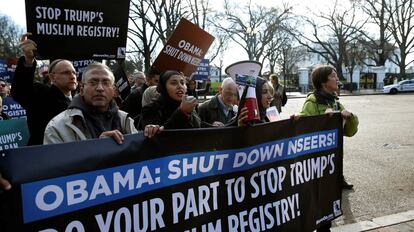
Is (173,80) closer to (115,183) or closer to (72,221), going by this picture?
(115,183)

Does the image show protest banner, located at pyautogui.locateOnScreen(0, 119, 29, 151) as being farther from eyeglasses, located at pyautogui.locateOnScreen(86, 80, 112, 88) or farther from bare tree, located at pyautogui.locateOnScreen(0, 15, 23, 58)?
bare tree, located at pyautogui.locateOnScreen(0, 15, 23, 58)

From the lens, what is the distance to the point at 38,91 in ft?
11.0

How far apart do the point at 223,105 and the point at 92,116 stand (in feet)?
6.46

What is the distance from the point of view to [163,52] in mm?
4332

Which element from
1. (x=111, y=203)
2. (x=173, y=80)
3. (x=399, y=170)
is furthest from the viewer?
(x=399, y=170)

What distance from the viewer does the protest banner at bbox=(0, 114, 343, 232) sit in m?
1.87

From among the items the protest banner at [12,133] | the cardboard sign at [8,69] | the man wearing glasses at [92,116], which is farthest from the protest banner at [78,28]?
the cardboard sign at [8,69]

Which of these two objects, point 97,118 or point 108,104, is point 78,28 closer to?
point 108,104

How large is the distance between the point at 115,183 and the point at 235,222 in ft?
3.17

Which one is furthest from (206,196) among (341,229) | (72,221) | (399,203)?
(399,203)

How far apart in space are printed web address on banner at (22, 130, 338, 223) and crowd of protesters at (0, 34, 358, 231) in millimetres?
169

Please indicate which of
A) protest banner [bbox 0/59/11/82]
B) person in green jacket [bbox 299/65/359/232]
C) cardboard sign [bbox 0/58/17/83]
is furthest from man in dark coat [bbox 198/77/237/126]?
protest banner [bbox 0/59/11/82]

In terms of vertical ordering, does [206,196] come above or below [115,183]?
below

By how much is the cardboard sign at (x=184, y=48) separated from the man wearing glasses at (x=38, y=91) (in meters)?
1.20
